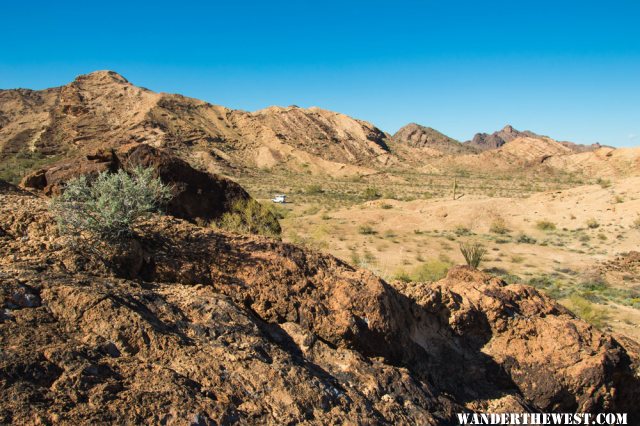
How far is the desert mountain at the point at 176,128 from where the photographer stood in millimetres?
57062

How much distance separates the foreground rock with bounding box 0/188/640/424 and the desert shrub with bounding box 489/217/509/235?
62.8 ft

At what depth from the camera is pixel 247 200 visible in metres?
14.2

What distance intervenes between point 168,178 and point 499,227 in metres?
19.1

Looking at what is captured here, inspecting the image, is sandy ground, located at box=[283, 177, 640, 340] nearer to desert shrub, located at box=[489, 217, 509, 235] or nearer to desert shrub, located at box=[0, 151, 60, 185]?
desert shrub, located at box=[489, 217, 509, 235]

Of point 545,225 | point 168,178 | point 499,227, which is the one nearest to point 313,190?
point 499,227

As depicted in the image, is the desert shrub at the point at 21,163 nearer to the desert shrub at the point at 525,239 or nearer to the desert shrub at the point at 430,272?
the desert shrub at the point at 430,272

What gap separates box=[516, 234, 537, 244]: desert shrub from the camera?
22.1 meters

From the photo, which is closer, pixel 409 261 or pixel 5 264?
pixel 5 264

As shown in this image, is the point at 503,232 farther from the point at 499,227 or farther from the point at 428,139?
the point at 428,139

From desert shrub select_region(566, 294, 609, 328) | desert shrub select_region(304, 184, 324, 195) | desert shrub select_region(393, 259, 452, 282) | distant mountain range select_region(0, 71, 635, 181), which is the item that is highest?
distant mountain range select_region(0, 71, 635, 181)

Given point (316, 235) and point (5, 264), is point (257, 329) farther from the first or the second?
point (316, 235)

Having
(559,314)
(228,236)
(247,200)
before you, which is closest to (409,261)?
(247,200)

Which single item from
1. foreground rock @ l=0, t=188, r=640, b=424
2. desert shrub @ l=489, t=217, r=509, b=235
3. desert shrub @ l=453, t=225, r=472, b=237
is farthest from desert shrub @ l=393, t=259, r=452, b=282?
desert shrub @ l=489, t=217, r=509, b=235

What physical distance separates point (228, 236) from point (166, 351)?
89.9 inches
